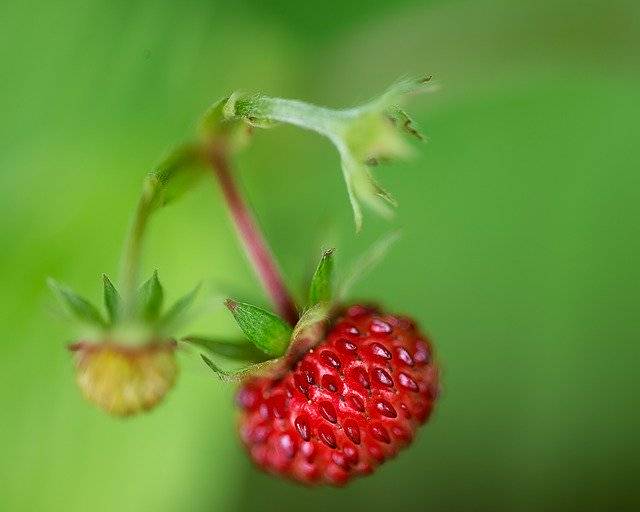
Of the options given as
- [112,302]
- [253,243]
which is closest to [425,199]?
[253,243]

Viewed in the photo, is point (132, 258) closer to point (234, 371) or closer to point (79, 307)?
point (79, 307)

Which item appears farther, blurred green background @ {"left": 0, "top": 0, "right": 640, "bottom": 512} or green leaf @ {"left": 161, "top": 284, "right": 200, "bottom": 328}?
blurred green background @ {"left": 0, "top": 0, "right": 640, "bottom": 512}

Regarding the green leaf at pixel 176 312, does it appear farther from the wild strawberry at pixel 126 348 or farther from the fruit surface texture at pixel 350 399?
the fruit surface texture at pixel 350 399

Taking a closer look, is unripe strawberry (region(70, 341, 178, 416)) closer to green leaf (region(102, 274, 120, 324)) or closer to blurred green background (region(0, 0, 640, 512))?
green leaf (region(102, 274, 120, 324))

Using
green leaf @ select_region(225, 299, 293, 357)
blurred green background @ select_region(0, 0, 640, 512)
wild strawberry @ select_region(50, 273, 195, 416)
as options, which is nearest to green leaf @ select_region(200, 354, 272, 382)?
green leaf @ select_region(225, 299, 293, 357)

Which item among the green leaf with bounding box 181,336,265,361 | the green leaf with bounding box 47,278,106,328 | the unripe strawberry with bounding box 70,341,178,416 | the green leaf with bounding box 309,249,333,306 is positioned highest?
the green leaf with bounding box 309,249,333,306

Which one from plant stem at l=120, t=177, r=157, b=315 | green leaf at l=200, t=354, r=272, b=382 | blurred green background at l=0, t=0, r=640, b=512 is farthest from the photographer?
blurred green background at l=0, t=0, r=640, b=512

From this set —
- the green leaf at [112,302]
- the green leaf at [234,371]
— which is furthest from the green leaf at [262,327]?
the green leaf at [112,302]

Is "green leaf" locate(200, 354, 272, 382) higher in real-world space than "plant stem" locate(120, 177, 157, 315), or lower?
lower

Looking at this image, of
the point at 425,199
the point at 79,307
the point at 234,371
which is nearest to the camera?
the point at 234,371
